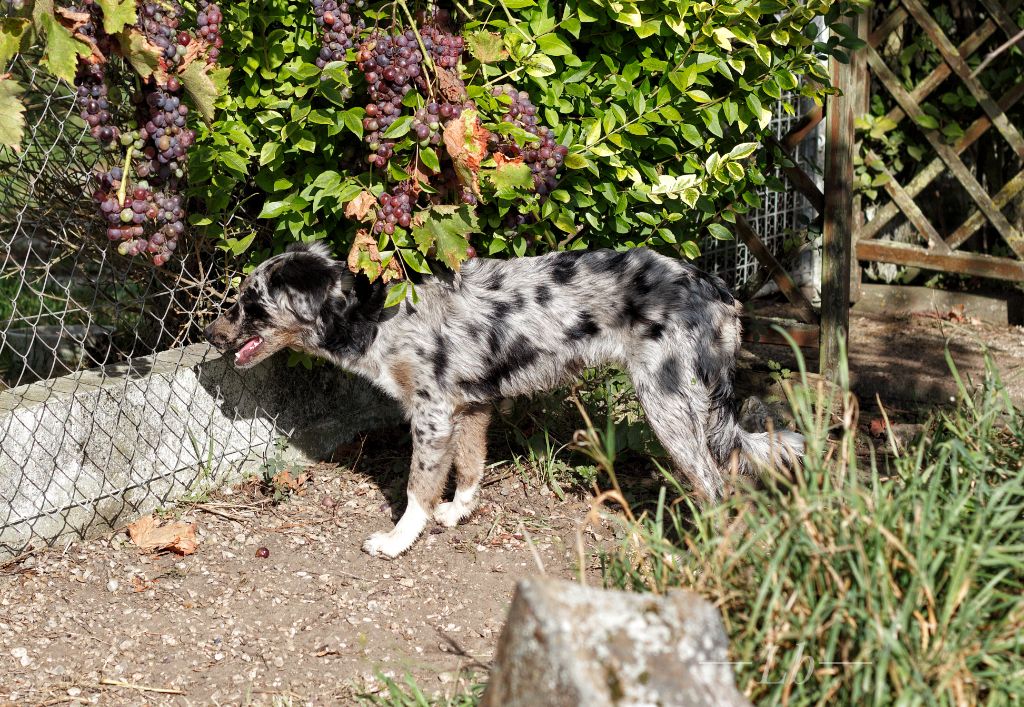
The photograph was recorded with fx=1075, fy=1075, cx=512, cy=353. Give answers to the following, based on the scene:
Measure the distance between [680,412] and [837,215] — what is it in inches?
79.2

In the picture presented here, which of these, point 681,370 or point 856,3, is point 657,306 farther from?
point 856,3

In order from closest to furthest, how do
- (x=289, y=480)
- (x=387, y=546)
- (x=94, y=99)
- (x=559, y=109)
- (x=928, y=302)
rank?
(x=94, y=99) → (x=559, y=109) → (x=387, y=546) → (x=289, y=480) → (x=928, y=302)

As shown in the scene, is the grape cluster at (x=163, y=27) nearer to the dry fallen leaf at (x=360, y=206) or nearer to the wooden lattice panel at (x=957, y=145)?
the dry fallen leaf at (x=360, y=206)

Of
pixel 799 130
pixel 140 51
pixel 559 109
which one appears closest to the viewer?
pixel 140 51

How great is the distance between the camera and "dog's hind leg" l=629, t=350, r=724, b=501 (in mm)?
4152

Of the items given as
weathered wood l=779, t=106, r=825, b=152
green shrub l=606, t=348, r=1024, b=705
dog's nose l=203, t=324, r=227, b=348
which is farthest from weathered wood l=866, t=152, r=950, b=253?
dog's nose l=203, t=324, r=227, b=348

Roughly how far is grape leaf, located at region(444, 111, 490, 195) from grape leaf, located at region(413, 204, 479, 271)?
0.23m

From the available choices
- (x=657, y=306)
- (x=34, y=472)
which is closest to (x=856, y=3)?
(x=657, y=306)

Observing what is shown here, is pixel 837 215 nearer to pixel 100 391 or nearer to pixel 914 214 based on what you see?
pixel 914 214

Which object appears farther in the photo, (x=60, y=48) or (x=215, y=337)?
(x=215, y=337)

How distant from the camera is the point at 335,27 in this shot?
3857 mm

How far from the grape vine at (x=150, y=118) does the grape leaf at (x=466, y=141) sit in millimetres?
958

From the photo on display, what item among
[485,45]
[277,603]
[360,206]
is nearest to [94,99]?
[360,206]

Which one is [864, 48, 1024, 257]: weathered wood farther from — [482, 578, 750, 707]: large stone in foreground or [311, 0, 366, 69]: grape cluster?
[482, 578, 750, 707]: large stone in foreground
